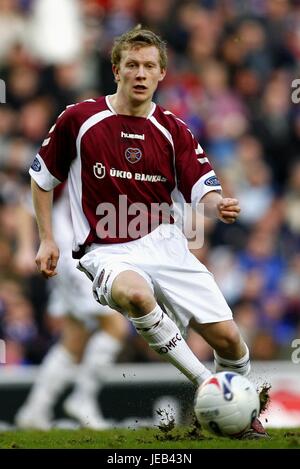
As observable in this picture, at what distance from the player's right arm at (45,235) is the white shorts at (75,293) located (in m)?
3.11

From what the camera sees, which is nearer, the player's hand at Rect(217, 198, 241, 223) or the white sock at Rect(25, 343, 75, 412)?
the player's hand at Rect(217, 198, 241, 223)

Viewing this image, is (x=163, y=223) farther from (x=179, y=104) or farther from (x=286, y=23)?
(x=286, y=23)

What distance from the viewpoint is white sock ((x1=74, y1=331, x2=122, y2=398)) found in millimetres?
10508

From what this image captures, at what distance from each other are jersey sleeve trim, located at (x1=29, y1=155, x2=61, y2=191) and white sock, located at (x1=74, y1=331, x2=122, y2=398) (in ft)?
11.2

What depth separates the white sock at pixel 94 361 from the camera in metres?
10.5

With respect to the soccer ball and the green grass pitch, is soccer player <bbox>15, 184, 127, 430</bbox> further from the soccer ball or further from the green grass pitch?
the soccer ball

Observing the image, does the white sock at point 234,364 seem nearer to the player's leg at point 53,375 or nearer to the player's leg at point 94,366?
the player's leg at point 94,366

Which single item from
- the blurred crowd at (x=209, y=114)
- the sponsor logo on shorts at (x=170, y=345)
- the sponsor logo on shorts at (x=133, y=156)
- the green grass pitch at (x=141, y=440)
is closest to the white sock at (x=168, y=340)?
the sponsor logo on shorts at (x=170, y=345)

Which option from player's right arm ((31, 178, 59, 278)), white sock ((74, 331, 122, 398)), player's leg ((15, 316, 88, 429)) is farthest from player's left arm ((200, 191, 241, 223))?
player's leg ((15, 316, 88, 429))

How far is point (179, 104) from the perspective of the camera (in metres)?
13.4

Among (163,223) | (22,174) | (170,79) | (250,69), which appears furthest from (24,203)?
(163,223)

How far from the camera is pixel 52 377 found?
10555 mm

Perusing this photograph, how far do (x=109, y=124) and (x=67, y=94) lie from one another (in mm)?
6239

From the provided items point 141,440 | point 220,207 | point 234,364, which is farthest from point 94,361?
point 220,207
